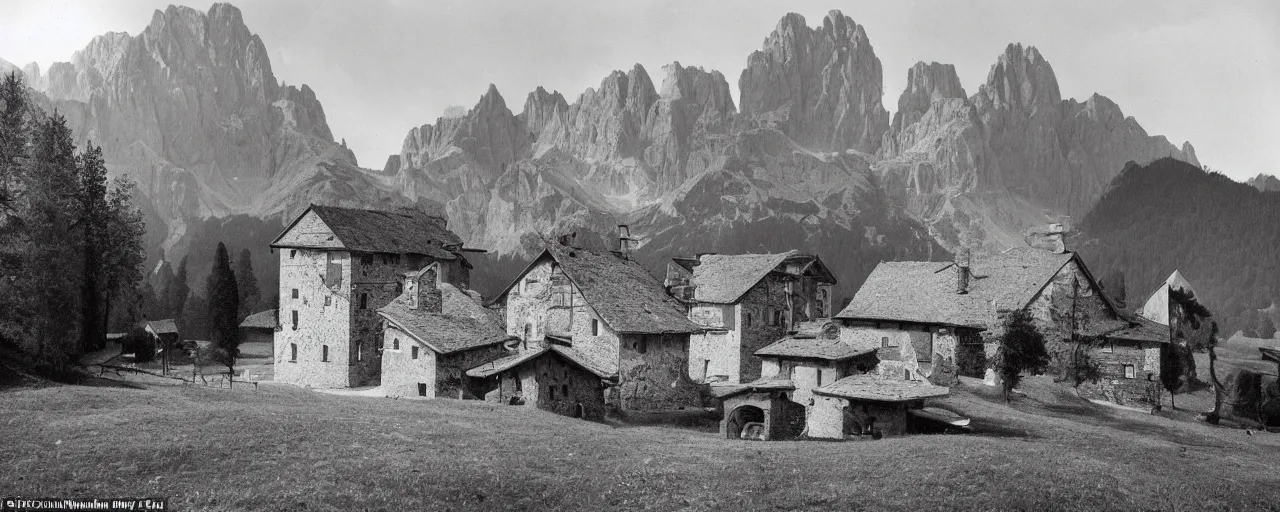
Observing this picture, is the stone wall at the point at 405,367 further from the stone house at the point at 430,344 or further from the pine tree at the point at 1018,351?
the pine tree at the point at 1018,351

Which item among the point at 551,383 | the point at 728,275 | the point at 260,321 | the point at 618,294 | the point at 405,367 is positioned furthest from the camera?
the point at 260,321

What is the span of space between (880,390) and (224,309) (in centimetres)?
7557

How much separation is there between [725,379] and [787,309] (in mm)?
8497

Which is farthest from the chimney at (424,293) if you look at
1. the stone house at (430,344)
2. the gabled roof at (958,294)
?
the gabled roof at (958,294)

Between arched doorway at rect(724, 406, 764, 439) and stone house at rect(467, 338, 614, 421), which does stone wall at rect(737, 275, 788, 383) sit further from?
arched doorway at rect(724, 406, 764, 439)

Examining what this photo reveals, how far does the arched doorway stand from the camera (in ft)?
144

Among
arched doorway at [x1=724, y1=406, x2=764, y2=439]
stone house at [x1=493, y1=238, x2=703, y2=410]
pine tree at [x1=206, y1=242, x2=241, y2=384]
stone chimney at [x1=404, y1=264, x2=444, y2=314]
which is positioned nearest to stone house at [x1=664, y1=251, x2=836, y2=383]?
stone house at [x1=493, y1=238, x2=703, y2=410]

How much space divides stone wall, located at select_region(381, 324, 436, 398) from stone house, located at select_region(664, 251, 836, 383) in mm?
21923

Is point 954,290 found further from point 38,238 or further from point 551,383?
point 38,238

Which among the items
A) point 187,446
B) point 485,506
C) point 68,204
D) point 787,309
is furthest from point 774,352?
point 68,204

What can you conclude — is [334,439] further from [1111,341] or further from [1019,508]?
[1111,341]

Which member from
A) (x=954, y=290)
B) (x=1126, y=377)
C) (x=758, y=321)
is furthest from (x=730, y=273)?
(x=1126, y=377)

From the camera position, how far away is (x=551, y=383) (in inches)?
1829

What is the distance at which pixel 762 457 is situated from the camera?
107ft
